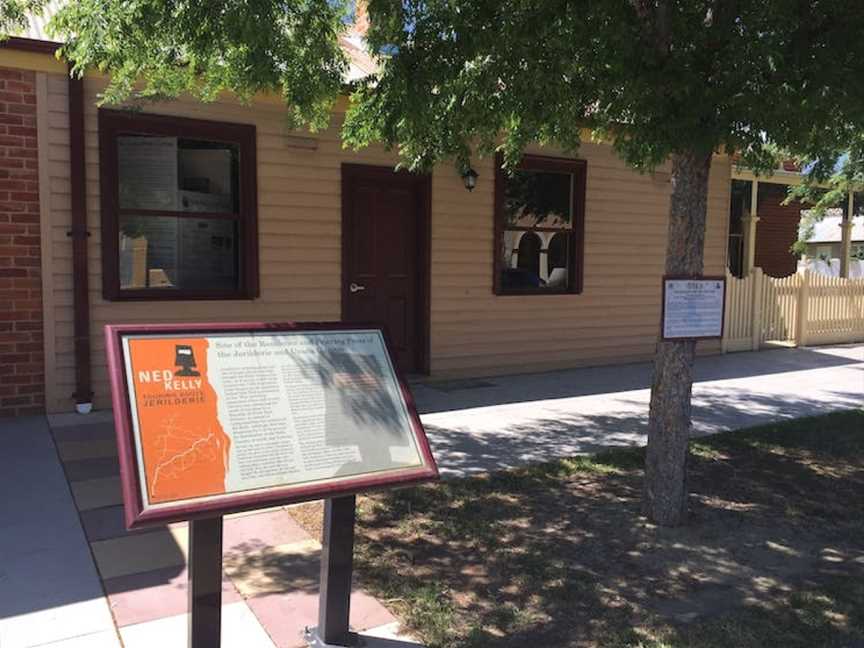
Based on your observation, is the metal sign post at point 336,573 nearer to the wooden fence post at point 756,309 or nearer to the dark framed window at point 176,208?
the dark framed window at point 176,208

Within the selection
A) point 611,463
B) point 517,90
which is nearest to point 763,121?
point 517,90

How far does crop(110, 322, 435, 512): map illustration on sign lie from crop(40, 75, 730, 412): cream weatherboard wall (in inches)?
177

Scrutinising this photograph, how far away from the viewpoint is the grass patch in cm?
308

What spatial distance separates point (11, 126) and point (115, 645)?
16.1 ft

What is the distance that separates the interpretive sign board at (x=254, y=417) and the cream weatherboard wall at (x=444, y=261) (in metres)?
4.49

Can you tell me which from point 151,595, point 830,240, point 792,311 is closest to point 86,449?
point 151,595

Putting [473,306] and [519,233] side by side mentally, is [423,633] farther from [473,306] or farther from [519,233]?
[519,233]

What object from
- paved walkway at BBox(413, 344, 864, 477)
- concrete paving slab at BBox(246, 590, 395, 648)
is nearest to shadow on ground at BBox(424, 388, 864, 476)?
paved walkway at BBox(413, 344, 864, 477)

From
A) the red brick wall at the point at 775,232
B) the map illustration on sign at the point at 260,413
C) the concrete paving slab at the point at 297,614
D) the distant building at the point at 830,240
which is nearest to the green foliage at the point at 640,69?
the map illustration on sign at the point at 260,413

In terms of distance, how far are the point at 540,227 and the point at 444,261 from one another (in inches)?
61.0

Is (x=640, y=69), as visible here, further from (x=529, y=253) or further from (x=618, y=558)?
(x=529, y=253)

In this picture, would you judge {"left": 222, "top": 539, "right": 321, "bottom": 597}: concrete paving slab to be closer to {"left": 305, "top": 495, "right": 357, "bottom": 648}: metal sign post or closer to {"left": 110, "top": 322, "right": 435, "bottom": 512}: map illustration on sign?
{"left": 305, "top": 495, "right": 357, "bottom": 648}: metal sign post

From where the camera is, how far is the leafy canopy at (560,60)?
3570mm

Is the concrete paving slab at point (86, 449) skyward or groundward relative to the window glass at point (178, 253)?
groundward
